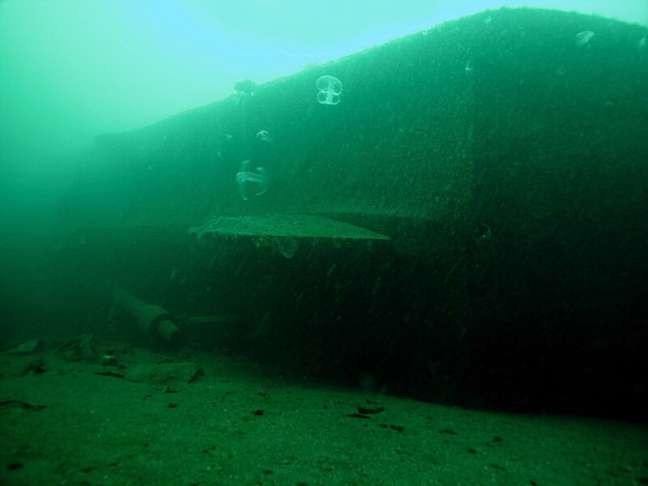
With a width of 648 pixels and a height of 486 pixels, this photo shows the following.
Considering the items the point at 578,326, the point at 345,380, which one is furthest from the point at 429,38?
the point at 345,380

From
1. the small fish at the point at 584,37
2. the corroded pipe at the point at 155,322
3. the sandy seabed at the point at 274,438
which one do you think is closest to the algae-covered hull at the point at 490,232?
the small fish at the point at 584,37

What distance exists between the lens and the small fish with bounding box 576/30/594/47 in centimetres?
322

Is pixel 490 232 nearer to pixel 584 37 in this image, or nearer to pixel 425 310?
pixel 425 310

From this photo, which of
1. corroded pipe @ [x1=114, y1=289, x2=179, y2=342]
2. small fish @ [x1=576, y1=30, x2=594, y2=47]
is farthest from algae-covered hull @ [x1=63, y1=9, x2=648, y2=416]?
corroded pipe @ [x1=114, y1=289, x2=179, y2=342]

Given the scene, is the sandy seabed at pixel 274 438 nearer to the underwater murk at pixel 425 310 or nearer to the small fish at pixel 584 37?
the underwater murk at pixel 425 310

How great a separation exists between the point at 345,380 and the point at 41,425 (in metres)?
2.35

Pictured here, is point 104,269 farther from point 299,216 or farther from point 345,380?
point 345,380

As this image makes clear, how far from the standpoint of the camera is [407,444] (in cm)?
221

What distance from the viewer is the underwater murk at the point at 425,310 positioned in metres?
2.06

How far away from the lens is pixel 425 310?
3.23 meters

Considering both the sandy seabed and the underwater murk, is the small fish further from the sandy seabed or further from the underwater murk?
the sandy seabed

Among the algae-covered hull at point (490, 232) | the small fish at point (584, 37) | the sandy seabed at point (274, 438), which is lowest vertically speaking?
the sandy seabed at point (274, 438)

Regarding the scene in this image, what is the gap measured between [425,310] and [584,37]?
9.35ft

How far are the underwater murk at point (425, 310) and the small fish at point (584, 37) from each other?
2 centimetres
